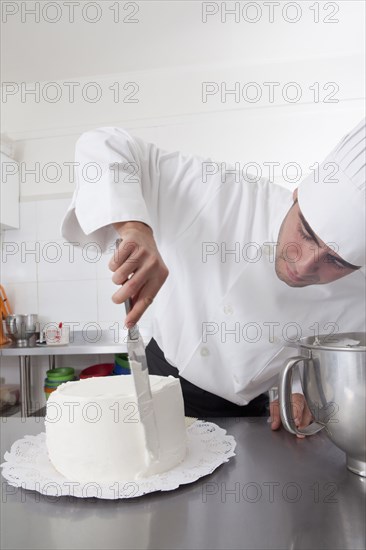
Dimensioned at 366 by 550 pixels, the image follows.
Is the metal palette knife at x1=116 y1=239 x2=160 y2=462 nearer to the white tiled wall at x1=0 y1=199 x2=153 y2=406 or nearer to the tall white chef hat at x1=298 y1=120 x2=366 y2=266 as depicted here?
the tall white chef hat at x1=298 y1=120 x2=366 y2=266

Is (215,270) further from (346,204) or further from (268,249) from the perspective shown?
(346,204)

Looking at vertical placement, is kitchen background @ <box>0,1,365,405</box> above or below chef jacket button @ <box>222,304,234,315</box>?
above

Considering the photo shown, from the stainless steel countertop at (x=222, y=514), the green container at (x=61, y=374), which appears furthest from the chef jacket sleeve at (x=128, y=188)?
the green container at (x=61, y=374)

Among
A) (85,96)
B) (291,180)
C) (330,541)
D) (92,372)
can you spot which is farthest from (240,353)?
(85,96)

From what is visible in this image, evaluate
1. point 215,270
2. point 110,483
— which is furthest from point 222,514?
point 215,270

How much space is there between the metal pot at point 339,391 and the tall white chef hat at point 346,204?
0.83 ft

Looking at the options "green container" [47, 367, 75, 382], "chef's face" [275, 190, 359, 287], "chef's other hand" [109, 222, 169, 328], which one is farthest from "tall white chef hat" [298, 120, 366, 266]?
"green container" [47, 367, 75, 382]

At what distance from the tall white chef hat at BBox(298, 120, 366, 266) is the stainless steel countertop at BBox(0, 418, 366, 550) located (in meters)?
0.34

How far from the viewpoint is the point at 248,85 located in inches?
106

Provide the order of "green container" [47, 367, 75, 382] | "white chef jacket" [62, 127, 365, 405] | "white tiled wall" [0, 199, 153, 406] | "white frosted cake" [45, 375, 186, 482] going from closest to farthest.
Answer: "white frosted cake" [45, 375, 186, 482] → "white chef jacket" [62, 127, 365, 405] → "green container" [47, 367, 75, 382] → "white tiled wall" [0, 199, 153, 406]

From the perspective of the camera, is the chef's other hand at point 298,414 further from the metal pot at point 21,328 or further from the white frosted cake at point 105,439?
the metal pot at point 21,328

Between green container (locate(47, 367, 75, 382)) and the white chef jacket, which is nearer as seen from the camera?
the white chef jacket

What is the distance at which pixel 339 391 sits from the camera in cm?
56

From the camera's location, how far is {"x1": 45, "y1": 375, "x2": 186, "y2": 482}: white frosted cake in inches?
23.4
